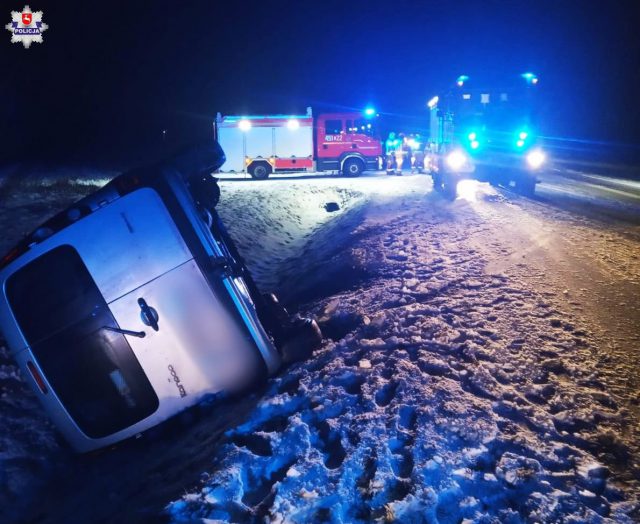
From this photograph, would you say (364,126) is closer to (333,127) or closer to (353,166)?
(333,127)

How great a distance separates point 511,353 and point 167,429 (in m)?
2.87

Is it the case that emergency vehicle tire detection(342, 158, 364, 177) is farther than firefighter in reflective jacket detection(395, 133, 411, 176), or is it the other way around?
firefighter in reflective jacket detection(395, 133, 411, 176)

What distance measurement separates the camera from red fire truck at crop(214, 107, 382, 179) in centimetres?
1978

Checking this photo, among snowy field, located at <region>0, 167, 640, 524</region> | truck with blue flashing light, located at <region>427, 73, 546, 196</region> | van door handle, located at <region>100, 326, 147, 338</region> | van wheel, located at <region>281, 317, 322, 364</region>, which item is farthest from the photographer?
truck with blue flashing light, located at <region>427, 73, 546, 196</region>

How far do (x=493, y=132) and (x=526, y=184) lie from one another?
164cm

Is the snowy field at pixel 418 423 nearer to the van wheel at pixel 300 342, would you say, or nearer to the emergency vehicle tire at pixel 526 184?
the van wheel at pixel 300 342

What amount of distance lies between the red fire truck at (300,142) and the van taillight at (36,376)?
17777 millimetres

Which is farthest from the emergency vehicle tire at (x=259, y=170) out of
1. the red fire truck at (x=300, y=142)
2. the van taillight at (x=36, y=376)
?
the van taillight at (x=36, y=376)

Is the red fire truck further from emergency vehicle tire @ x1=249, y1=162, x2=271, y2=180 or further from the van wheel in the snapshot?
the van wheel

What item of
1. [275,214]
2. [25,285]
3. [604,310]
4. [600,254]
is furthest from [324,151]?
[25,285]

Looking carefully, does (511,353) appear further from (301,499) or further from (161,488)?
(161,488)

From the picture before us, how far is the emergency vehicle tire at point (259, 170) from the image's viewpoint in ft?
65.7

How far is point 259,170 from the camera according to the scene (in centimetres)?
2009

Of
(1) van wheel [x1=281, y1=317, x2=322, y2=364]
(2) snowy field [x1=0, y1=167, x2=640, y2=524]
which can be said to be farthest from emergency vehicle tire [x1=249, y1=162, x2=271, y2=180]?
(1) van wheel [x1=281, y1=317, x2=322, y2=364]
